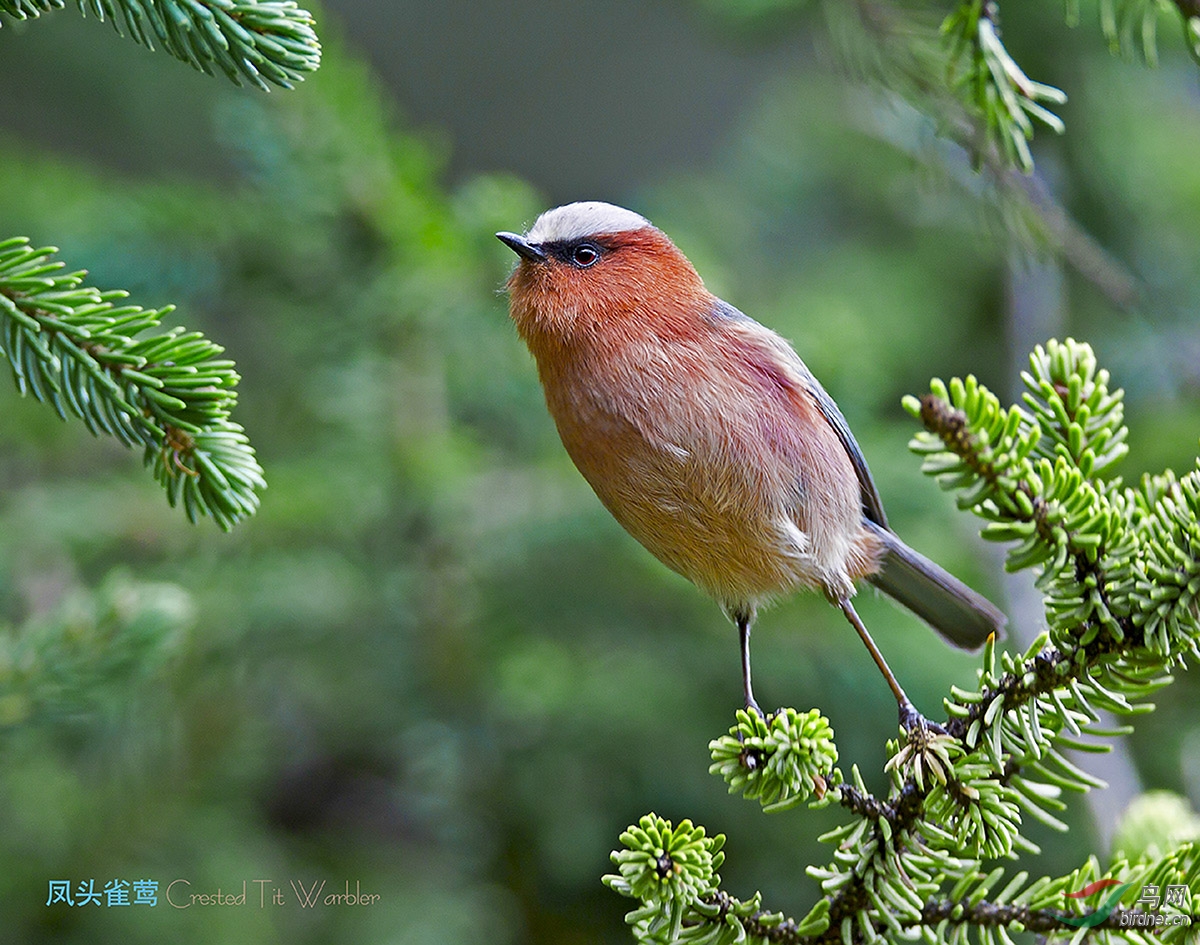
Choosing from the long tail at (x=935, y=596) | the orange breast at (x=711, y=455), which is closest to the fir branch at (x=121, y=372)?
the orange breast at (x=711, y=455)

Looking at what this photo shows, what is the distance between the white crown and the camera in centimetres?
247

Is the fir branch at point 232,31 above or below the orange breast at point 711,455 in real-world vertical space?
above

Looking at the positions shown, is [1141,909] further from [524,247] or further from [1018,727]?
[524,247]

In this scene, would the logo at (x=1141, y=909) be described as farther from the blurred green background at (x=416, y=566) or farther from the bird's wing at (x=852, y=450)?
the blurred green background at (x=416, y=566)

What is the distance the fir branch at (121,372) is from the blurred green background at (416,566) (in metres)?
0.95

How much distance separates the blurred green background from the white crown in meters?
0.51

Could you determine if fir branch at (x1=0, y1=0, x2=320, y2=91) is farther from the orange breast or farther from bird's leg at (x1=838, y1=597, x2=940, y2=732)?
bird's leg at (x1=838, y1=597, x2=940, y2=732)

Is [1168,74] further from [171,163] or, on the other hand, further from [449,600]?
[171,163]

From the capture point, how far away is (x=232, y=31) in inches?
54.9

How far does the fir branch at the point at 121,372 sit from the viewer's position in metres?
1.43

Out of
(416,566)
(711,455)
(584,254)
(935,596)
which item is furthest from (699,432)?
(416,566)

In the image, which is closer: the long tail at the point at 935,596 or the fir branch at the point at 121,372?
the fir branch at the point at 121,372

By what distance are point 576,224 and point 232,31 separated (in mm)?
1164

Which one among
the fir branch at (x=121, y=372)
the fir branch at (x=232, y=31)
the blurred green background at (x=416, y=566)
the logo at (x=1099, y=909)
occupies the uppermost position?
the fir branch at (x=232, y=31)
